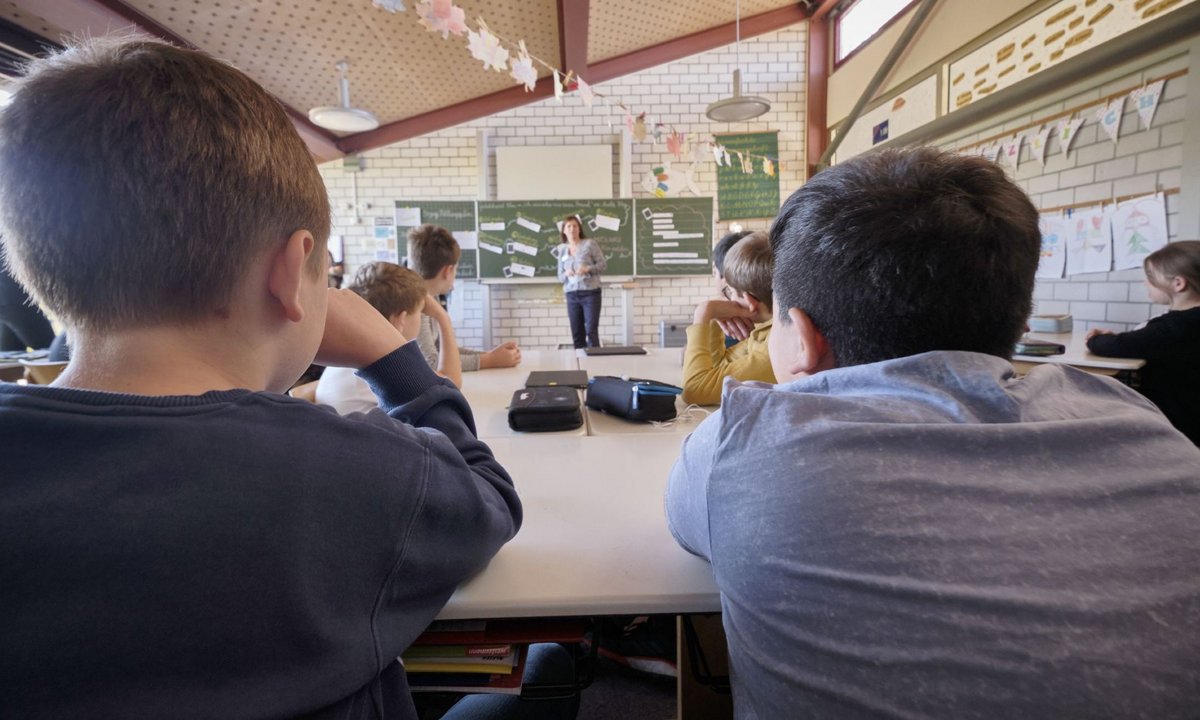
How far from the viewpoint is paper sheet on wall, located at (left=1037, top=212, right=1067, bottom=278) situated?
3332 millimetres

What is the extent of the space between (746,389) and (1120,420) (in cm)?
33

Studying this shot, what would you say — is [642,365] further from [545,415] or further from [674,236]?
[674,236]

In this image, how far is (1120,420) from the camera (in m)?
0.51

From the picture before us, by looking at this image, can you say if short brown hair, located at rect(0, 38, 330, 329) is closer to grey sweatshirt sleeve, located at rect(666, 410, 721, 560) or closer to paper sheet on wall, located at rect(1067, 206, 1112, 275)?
grey sweatshirt sleeve, located at rect(666, 410, 721, 560)

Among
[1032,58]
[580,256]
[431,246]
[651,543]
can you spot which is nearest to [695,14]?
[580,256]

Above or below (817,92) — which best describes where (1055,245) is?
below

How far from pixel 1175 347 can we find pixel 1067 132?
1834 mm

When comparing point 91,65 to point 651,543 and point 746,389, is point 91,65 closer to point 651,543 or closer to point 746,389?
point 746,389

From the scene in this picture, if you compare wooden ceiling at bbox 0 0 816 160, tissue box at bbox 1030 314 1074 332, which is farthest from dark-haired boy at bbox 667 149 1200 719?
tissue box at bbox 1030 314 1074 332

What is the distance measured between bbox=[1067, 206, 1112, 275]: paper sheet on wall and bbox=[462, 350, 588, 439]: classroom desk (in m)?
3.04

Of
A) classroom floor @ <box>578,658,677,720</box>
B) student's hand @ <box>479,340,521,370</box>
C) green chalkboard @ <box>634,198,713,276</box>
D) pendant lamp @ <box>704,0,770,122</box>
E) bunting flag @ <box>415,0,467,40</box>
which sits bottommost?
classroom floor @ <box>578,658,677,720</box>

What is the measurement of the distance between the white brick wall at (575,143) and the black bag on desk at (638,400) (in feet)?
14.8

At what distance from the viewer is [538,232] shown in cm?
567

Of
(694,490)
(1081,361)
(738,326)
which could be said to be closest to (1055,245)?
(1081,361)
